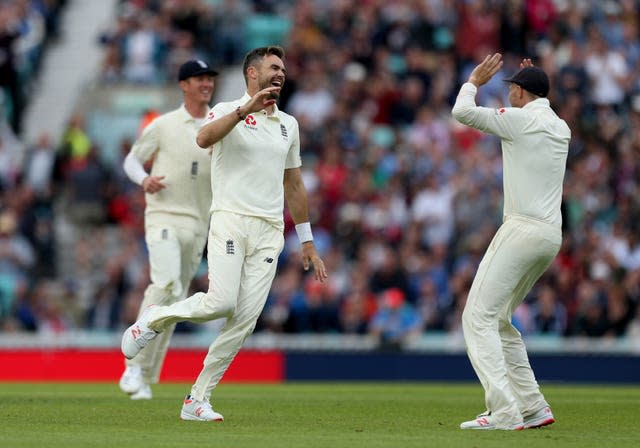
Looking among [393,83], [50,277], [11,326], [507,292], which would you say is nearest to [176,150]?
[507,292]

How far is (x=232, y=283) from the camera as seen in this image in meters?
11.3

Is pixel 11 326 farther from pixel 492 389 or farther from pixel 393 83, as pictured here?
pixel 492 389

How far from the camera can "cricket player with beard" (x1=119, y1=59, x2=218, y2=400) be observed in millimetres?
14383

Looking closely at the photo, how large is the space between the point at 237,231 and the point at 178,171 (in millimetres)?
3176

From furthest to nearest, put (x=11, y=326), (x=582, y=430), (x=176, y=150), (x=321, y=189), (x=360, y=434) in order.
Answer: (x=321, y=189), (x=11, y=326), (x=176, y=150), (x=582, y=430), (x=360, y=434)

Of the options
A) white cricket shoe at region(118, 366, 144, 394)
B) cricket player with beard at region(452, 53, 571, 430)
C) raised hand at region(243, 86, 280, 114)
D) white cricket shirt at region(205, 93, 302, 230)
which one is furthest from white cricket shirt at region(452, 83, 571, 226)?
white cricket shoe at region(118, 366, 144, 394)

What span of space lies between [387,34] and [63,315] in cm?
778

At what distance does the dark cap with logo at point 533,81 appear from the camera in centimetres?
1146

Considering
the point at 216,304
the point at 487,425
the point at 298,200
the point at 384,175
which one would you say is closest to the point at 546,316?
the point at 384,175

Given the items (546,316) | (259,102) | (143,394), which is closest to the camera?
(259,102)

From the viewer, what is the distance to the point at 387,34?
27.1 m

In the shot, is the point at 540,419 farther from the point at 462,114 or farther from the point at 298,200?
the point at 298,200

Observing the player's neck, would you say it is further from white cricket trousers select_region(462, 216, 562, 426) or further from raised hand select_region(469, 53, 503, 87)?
white cricket trousers select_region(462, 216, 562, 426)

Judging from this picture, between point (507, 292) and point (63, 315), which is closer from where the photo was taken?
point (507, 292)
